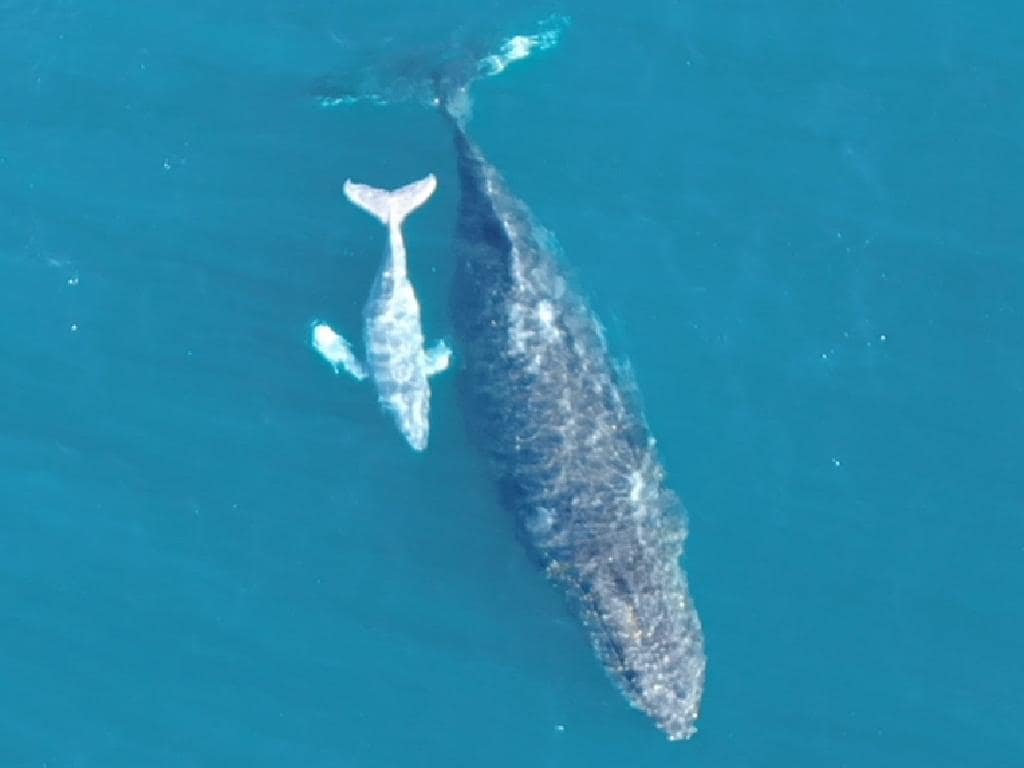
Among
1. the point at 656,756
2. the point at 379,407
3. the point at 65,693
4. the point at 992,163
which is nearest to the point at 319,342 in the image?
the point at 379,407

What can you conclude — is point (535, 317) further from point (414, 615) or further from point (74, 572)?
point (74, 572)

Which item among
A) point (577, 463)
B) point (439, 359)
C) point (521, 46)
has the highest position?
point (521, 46)

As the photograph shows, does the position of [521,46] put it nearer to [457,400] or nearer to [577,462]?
[457,400]

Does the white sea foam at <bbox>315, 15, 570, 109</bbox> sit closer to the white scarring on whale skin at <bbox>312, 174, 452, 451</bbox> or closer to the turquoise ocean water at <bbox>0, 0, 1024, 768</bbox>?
the turquoise ocean water at <bbox>0, 0, 1024, 768</bbox>

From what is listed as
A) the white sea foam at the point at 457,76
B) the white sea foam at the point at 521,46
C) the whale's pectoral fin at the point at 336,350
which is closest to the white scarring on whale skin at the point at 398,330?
the whale's pectoral fin at the point at 336,350

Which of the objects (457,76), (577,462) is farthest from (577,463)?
(457,76)

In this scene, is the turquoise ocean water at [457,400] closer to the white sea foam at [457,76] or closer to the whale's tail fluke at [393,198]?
the white sea foam at [457,76]

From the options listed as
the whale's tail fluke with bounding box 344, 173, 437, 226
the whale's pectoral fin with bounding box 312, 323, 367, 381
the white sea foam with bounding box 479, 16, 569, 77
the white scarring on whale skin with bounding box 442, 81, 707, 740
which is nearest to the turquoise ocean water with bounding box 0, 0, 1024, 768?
the white sea foam with bounding box 479, 16, 569, 77
